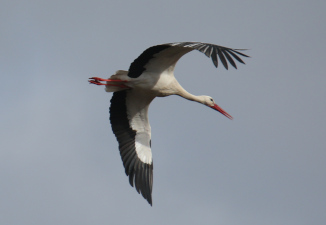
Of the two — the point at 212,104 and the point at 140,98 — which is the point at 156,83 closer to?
the point at 140,98

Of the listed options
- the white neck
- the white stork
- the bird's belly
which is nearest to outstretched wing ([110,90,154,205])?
the white stork

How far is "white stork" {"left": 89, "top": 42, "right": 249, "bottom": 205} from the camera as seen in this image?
1389 cm

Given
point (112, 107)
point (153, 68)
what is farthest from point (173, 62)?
point (112, 107)

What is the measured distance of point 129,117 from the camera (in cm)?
1491

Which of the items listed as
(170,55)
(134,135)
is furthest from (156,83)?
(134,135)

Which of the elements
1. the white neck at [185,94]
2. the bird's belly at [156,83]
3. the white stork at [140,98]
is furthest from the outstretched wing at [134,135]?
the white neck at [185,94]

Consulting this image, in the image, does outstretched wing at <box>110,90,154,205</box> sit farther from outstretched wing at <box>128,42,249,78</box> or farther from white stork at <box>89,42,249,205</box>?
outstretched wing at <box>128,42,249,78</box>

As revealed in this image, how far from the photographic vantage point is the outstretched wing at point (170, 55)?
40.3ft

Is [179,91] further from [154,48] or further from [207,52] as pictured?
[207,52]

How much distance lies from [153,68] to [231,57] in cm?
207

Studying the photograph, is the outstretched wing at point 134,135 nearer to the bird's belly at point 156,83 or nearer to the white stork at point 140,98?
the white stork at point 140,98

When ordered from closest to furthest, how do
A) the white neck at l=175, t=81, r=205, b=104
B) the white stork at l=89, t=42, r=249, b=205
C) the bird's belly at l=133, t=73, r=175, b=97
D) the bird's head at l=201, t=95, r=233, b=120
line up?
the white stork at l=89, t=42, r=249, b=205, the bird's belly at l=133, t=73, r=175, b=97, the white neck at l=175, t=81, r=205, b=104, the bird's head at l=201, t=95, r=233, b=120

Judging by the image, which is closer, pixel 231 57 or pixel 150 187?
pixel 231 57

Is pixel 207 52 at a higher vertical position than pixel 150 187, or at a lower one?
higher
